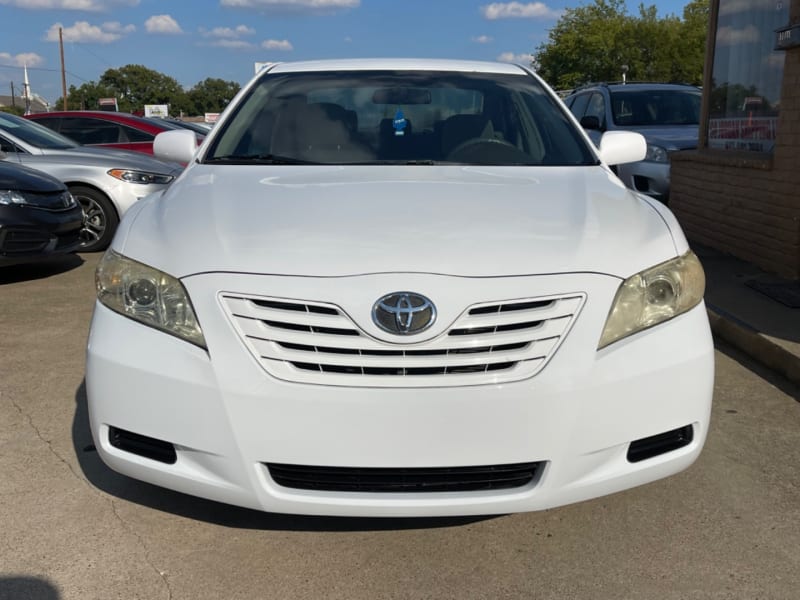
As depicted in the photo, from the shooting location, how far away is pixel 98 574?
8.36 feet

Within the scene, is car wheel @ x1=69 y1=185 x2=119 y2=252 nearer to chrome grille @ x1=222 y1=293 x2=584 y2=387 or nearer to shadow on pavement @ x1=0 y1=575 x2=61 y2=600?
shadow on pavement @ x1=0 y1=575 x2=61 y2=600

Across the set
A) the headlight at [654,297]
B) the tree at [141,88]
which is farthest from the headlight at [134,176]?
the tree at [141,88]

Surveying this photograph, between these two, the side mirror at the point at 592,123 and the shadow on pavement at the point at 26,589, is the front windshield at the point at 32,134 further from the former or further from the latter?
the shadow on pavement at the point at 26,589

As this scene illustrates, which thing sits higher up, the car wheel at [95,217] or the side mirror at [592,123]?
the side mirror at [592,123]

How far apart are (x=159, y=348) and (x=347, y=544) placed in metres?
0.90

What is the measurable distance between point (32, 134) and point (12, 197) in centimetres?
266

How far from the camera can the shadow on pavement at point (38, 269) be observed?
7.29m

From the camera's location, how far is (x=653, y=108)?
1009cm

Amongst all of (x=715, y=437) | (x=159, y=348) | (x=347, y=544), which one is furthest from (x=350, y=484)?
(x=715, y=437)

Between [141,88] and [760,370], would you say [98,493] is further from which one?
[141,88]

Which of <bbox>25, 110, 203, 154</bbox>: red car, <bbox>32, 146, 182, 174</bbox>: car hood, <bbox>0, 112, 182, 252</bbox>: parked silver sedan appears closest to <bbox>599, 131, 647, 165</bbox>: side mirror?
<bbox>0, 112, 182, 252</bbox>: parked silver sedan

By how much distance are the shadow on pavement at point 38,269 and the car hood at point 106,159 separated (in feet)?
3.25

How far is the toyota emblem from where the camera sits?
230 centimetres

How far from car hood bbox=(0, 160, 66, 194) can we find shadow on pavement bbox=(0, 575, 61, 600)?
492 cm
